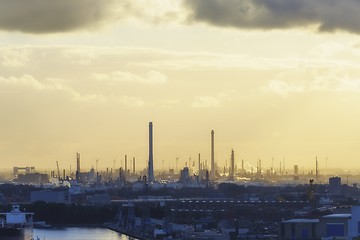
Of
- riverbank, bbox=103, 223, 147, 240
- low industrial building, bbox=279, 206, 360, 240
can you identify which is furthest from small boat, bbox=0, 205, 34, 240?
riverbank, bbox=103, 223, 147, 240

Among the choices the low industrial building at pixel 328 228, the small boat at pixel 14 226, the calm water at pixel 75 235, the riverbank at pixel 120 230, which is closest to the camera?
the small boat at pixel 14 226

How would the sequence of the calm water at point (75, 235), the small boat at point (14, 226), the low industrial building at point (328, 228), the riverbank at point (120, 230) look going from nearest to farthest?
the small boat at point (14, 226)
the low industrial building at point (328, 228)
the calm water at point (75, 235)
the riverbank at point (120, 230)

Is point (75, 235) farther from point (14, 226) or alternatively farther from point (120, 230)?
point (14, 226)

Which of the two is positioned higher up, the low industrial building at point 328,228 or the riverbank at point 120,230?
the low industrial building at point 328,228

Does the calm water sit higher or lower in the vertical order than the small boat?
→ lower

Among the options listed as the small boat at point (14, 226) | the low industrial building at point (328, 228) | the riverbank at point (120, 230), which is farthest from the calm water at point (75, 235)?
Result: the small boat at point (14, 226)

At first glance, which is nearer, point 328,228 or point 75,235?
point 328,228

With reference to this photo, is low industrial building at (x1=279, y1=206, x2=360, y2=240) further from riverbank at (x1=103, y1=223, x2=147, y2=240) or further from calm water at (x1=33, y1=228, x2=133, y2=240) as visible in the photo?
riverbank at (x1=103, y1=223, x2=147, y2=240)

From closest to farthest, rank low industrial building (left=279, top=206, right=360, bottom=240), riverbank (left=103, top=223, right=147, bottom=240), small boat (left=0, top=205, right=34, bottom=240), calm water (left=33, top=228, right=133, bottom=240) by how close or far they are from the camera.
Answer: small boat (left=0, top=205, right=34, bottom=240) → low industrial building (left=279, top=206, right=360, bottom=240) → calm water (left=33, top=228, right=133, bottom=240) → riverbank (left=103, top=223, right=147, bottom=240)

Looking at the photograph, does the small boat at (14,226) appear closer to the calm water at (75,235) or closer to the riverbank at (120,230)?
the calm water at (75,235)

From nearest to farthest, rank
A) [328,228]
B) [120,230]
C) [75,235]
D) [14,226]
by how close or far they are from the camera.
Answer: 1. [14,226]
2. [328,228]
3. [75,235]
4. [120,230]

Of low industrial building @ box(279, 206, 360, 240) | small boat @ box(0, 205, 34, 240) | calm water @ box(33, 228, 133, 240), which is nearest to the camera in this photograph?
small boat @ box(0, 205, 34, 240)

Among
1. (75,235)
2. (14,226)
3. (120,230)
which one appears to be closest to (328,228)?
(14,226)

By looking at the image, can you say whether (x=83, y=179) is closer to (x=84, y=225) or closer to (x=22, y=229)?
(x=84, y=225)
